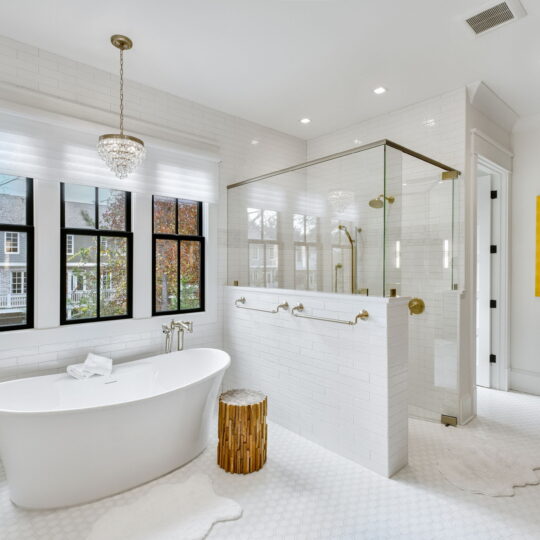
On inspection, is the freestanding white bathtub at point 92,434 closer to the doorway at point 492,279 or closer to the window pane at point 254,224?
the window pane at point 254,224

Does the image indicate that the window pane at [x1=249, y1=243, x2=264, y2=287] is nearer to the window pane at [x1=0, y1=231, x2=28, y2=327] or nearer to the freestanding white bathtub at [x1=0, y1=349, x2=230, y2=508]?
the freestanding white bathtub at [x1=0, y1=349, x2=230, y2=508]

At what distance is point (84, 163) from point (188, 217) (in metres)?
0.98

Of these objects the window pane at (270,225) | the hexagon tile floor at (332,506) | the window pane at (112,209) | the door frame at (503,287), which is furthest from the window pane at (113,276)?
the door frame at (503,287)

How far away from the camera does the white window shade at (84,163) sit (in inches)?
96.3

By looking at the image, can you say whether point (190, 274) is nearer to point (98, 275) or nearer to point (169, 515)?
point (98, 275)

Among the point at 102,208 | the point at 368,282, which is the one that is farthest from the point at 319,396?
the point at 102,208

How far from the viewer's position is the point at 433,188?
311cm

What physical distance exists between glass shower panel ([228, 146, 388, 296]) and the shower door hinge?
1511 millimetres

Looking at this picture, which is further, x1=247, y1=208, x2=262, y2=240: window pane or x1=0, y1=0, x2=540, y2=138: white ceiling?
x1=247, y1=208, x2=262, y2=240: window pane

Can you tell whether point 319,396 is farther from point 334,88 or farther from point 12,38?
point 12,38

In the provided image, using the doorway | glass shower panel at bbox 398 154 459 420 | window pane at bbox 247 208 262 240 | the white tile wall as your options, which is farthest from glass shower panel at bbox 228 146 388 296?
the doorway

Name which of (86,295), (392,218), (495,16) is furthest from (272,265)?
(495,16)

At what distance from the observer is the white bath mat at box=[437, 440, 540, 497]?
2.24m

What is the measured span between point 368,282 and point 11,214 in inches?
96.0
